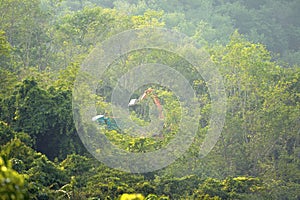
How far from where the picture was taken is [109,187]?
13.8 meters

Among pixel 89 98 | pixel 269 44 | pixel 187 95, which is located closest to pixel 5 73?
pixel 89 98

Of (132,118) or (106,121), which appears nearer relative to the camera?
(106,121)

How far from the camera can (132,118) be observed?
22.3 m

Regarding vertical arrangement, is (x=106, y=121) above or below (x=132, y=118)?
below

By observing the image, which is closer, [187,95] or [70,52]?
[187,95]

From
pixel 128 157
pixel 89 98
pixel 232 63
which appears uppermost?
pixel 232 63

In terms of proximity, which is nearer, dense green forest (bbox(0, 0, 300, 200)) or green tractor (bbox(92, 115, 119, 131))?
dense green forest (bbox(0, 0, 300, 200))

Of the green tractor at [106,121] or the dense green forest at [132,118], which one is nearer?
the dense green forest at [132,118]

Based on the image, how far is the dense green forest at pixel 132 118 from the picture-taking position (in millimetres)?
14664

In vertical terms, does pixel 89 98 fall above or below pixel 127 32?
below

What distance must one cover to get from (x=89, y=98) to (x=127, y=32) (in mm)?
9007

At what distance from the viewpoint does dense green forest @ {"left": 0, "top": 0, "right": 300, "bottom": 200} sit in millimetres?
14664

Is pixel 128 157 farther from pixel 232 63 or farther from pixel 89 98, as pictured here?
pixel 232 63

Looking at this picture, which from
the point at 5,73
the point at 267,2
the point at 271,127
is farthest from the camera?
the point at 267,2
